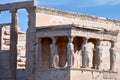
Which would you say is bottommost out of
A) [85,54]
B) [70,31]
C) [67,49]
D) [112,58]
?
[112,58]

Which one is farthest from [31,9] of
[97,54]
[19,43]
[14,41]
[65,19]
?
[19,43]

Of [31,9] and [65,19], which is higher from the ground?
[31,9]

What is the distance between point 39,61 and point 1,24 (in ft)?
23.7

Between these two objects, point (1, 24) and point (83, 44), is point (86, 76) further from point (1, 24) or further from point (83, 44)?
point (1, 24)

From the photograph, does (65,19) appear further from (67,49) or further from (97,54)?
(67,49)

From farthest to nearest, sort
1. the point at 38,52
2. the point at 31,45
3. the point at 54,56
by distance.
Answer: the point at 31,45, the point at 38,52, the point at 54,56

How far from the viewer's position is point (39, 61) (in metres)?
27.1

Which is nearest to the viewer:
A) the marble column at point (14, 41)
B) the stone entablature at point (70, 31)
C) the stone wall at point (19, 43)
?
the stone entablature at point (70, 31)

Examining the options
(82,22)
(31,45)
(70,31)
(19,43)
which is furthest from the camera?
(19,43)

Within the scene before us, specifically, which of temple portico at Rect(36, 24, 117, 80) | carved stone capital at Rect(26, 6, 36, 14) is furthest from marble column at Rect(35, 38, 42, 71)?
carved stone capital at Rect(26, 6, 36, 14)

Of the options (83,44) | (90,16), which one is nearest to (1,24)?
(90,16)

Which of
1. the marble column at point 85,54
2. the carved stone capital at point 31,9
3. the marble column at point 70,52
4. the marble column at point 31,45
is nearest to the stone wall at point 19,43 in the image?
the marble column at point 31,45

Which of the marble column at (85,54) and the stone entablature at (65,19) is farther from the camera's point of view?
the stone entablature at (65,19)

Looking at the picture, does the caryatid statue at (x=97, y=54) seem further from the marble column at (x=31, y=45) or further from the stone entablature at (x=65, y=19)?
the marble column at (x=31, y=45)
